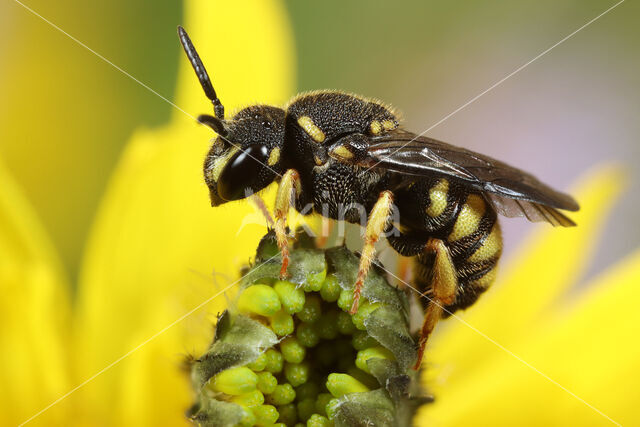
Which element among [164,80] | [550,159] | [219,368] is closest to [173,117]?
[164,80]

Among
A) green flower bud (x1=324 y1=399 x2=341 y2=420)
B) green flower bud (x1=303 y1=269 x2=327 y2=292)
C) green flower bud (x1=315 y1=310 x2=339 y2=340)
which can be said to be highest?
green flower bud (x1=303 y1=269 x2=327 y2=292)

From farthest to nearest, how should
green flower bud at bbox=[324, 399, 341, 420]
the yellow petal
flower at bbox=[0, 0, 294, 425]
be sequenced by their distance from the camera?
the yellow petal → flower at bbox=[0, 0, 294, 425] → green flower bud at bbox=[324, 399, 341, 420]

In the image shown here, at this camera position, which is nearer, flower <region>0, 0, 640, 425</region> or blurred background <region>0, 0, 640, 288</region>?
flower <region>0, 0, 640, 425</region>

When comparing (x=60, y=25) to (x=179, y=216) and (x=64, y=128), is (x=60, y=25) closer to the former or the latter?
(x=64, y=128)

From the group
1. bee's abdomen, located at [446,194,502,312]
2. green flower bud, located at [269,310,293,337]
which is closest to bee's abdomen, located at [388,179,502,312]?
bee's abdomen, located at [446,194,502,312]

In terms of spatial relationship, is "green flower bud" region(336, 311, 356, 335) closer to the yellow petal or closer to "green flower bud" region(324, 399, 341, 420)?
"green flower bud" region(324, 399, 341, 420)

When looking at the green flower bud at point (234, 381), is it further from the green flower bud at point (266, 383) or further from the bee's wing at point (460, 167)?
the bee's wing at point (460, 167)

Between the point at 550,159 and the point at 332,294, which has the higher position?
the point at 550,159
